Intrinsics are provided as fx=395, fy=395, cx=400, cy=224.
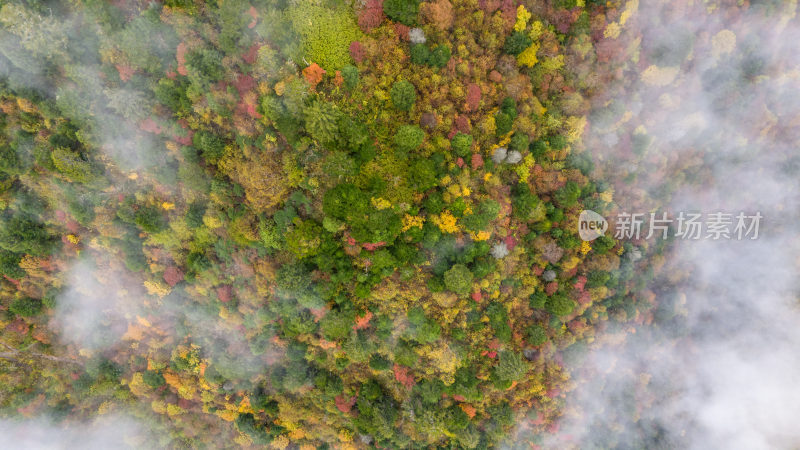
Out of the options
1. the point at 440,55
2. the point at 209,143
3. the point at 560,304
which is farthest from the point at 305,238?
the point at 560,304

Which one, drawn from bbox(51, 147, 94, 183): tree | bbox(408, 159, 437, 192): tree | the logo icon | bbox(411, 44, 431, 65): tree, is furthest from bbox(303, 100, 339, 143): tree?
the logo icon

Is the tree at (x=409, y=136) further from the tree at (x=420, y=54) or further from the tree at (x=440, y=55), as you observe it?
the tree at (x=440, y=55)

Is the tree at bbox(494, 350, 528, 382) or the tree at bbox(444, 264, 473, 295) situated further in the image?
the tree at bbox(494, 350, 528, 382)

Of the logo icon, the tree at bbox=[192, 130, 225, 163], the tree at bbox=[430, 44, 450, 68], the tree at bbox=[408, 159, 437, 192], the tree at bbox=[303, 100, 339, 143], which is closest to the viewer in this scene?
the tree at bbox=[303, 100, 339, 143]

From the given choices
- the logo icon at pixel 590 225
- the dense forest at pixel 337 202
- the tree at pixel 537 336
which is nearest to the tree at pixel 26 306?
the dense forest at pixel 337 202

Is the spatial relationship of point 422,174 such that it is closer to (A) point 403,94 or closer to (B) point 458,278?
(A) point 403,94

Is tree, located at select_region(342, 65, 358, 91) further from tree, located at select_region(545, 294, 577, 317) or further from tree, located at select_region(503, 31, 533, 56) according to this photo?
tree, located at select_region(545, 294, 577, 317)
